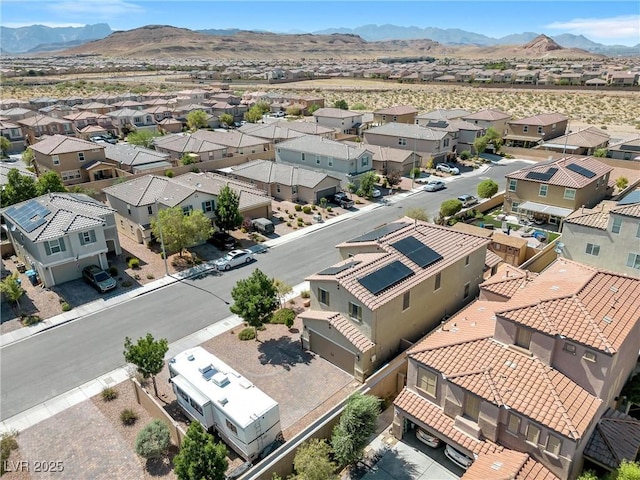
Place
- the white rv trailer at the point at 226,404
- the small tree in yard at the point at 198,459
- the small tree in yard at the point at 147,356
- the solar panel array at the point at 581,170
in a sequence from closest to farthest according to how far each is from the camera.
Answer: the small tree in yard at the point at 198,459, the white rv trailer at the point at 226,404, the small tree in yard at the point at 147,356, the solar panel array at the point at 581,170

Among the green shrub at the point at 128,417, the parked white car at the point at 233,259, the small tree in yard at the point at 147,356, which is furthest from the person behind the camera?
the parked white car at the point at 233,259

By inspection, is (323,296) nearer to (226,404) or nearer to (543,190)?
(226,404)

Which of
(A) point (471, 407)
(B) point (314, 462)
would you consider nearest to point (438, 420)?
(A) point (471, 407)

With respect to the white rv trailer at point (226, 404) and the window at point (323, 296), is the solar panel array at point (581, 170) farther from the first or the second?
the white rv trailer at point (226, 404)

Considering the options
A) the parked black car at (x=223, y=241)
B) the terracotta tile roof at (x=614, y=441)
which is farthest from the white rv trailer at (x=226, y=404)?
the parked black car at (x=223, y=241)

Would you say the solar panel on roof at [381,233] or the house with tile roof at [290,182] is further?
the house with tile roof at [290,182]

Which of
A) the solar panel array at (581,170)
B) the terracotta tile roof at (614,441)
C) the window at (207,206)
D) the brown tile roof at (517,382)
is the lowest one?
the terracotta tile roof at (614,441)

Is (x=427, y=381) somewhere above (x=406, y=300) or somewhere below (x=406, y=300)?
below

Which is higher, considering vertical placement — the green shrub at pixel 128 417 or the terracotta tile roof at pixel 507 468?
the terracotta tile roof at pixel 507 468
